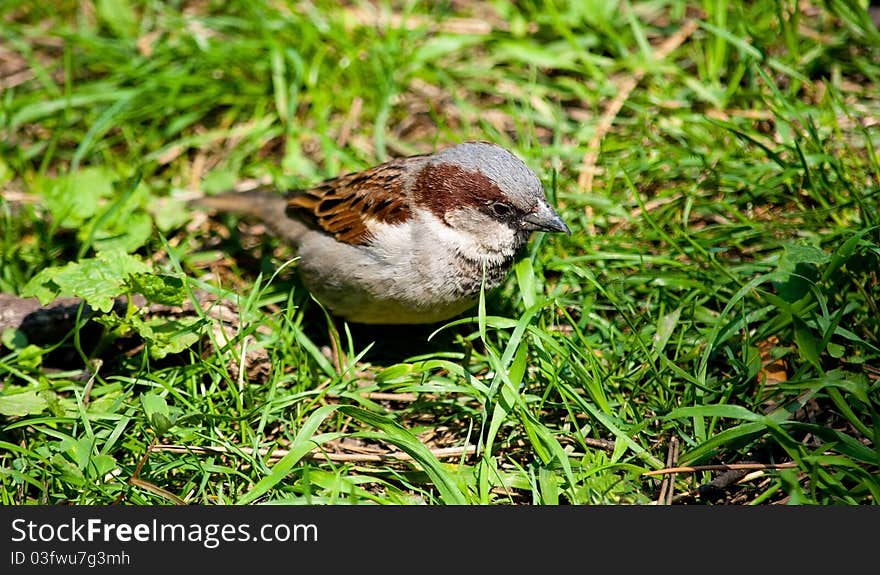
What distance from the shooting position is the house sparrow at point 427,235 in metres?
3.55

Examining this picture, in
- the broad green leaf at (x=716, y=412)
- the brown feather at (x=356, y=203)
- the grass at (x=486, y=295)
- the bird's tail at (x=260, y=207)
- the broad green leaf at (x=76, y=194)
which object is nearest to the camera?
the broad green leaf at (x=716, y=412)

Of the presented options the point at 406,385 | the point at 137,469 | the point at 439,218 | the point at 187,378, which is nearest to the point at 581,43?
the point at 439,218

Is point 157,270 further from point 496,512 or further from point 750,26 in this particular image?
point 750,26

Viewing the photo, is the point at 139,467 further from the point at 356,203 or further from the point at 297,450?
the point at 356,203

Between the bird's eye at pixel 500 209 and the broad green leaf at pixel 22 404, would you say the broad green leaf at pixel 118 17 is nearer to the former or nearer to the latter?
the broad green leaf at pixel 22 404

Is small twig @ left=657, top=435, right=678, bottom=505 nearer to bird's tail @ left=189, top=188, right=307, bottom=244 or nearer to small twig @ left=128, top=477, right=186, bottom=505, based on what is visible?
small twig @ left=128, top=477, right=186, bottom=505

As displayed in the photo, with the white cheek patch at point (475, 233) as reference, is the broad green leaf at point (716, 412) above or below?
below

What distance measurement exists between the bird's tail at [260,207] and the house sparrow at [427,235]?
0.34 m

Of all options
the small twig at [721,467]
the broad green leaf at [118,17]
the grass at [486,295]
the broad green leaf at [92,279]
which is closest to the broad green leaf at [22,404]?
the grass at [486,295]

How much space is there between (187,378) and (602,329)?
6.04ft

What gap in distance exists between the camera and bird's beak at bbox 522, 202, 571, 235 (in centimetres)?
354

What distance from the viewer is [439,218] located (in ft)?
11.9

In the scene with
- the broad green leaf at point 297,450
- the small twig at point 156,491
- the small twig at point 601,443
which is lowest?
the small twig at point 156,491

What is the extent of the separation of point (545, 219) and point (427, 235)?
512 millimetres
